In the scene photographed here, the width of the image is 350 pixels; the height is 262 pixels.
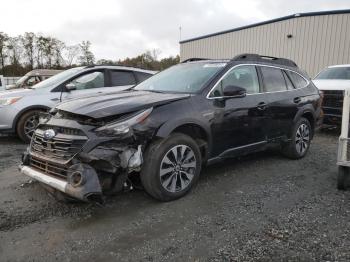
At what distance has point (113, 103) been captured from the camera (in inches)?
149

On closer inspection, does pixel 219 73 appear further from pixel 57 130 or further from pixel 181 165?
pixel 57 130

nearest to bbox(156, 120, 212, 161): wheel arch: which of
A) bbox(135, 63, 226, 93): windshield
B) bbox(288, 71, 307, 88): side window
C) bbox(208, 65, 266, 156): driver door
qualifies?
bbox(208, 65, 266, 156): driver door

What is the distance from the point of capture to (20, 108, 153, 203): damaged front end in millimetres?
3244

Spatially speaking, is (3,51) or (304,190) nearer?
(304,190)

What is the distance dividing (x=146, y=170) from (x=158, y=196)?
38 centimetres

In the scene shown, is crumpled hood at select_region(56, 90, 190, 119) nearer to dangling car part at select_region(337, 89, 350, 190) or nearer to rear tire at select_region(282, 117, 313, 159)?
dangling car part at select_region(337, 89, 350, 190)

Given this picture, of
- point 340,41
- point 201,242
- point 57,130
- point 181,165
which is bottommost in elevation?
point 201,242

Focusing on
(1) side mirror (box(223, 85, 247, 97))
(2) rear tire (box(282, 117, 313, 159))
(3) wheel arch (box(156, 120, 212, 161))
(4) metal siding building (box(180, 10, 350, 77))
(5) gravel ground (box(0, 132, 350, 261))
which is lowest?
(5) gravel ground (box(0, 132, 350, 261))

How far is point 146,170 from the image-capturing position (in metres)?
3.64

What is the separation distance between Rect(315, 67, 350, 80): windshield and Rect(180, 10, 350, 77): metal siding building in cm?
688

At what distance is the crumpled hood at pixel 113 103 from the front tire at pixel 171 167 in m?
0.45

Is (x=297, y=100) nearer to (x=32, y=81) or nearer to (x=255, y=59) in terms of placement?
(x=255, y=59)

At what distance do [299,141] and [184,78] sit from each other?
2.48 meters

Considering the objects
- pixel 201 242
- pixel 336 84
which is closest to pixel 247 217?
pixel 201 242
